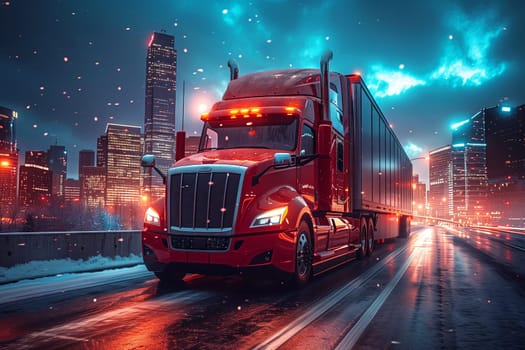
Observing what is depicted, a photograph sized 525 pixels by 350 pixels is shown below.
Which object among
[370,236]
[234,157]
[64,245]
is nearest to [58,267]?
[64,245]

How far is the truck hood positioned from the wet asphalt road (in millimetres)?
2112

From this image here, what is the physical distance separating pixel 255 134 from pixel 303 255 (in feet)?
8.31

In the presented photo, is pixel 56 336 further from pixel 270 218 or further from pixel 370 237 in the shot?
pixel 370 237

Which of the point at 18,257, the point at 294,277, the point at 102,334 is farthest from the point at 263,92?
the point at 102,334

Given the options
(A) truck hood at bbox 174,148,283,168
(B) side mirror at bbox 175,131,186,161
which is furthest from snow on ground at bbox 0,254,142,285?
(A) truck hood at bbox 174,148,283,168

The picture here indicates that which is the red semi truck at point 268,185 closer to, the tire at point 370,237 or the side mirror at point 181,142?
the side mirror at point 181,142

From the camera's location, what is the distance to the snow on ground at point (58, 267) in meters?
8.75

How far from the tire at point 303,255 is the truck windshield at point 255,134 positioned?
1610 millimetres

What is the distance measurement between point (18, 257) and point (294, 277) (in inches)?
206

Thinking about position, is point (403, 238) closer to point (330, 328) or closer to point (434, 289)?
point (434, 289)

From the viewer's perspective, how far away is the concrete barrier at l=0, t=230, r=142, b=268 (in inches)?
349

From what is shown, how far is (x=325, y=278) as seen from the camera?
9578mm

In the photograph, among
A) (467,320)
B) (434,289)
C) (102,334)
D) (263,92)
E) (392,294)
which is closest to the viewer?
(102,334)

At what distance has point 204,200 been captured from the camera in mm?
7586
